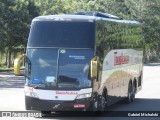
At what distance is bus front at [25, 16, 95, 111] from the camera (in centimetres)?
1394

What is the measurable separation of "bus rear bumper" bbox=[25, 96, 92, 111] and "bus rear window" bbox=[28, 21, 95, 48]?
165 cm

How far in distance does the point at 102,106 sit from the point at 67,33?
2569 mm

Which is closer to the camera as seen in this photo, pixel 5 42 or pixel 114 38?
pixel 114 38

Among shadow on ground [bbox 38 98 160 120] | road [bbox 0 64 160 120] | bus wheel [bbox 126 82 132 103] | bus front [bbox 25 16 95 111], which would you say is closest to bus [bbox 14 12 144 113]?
bus front [bbox 25 16 95 111]

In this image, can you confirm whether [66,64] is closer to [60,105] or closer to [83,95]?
[83,95]

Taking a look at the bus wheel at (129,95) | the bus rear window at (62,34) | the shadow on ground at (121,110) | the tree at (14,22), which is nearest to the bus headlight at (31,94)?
the shadow on ground at (121,110)

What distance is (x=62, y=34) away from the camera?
14547mm

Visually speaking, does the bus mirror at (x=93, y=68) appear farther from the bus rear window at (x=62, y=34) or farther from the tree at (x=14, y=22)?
the tree at (x=14, y=22)

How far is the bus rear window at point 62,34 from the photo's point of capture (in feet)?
47.1

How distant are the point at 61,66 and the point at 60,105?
3.70ft

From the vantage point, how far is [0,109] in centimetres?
1673

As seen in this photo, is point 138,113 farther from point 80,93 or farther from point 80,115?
point 80,93

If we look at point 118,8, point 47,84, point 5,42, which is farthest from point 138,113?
Result: point 118,8

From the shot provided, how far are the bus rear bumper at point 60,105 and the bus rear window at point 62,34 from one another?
165cm
